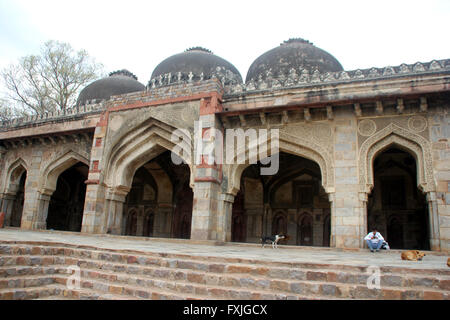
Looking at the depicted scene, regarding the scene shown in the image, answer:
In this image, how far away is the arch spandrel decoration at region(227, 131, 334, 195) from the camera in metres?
8.10

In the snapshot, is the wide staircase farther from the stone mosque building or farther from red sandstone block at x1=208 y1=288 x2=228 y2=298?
the stone mosque building

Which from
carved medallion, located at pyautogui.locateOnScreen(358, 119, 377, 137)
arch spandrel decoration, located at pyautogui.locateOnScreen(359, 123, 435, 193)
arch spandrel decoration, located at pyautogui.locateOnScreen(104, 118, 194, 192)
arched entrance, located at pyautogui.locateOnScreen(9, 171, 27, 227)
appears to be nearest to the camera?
arch spandrel decoration, located at pyautogui.locateOnScreen(359, 123, 435, 193)

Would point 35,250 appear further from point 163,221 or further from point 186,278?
point 163,221

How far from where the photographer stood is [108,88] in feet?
47.5

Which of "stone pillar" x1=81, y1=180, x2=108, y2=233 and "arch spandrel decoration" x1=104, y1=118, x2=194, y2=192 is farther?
"arch spandrel decoration" x1=104, y1=118, x2=194, y2=192

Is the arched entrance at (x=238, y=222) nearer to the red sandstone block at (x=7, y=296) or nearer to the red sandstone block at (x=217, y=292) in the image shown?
the red sandstone block at (x=217, y=292)

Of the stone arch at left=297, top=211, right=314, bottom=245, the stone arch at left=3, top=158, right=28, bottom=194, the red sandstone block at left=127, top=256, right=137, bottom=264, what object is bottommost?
the red sandstone block at left=127, top=256, right=137, bottom=264

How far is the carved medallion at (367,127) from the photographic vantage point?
8.03 m

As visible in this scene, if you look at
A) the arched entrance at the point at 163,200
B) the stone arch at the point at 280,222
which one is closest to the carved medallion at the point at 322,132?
the stone arch at the point at 280,222

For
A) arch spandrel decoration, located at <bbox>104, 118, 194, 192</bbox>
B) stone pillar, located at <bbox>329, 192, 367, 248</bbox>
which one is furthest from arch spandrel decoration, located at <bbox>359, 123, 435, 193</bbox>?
arch spandrel decoration, located at <bbox>104, 118, 194, 192</bbox>

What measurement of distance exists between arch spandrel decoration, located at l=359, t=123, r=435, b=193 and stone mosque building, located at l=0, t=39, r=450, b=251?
0.03 meters

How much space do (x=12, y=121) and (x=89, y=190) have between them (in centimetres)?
520
